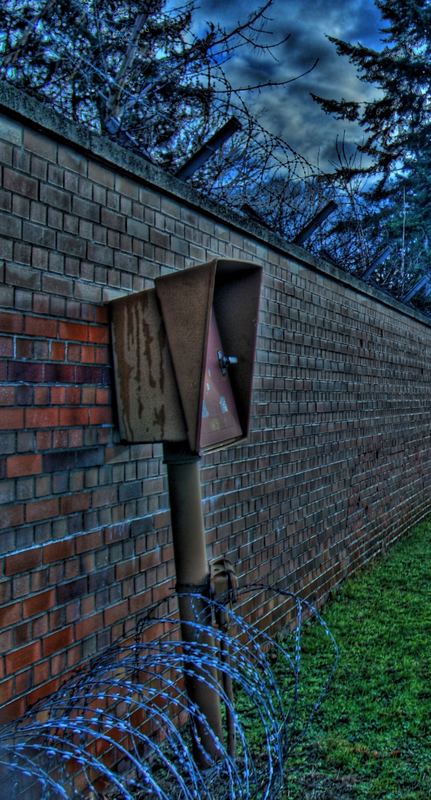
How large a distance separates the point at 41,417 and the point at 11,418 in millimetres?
167

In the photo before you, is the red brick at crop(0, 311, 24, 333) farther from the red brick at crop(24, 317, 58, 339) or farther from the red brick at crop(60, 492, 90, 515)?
the red brick at crop(60, 492, 90, 515)

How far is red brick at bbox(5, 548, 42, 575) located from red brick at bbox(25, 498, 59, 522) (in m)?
0.12

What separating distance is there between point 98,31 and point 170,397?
2407 millimetres

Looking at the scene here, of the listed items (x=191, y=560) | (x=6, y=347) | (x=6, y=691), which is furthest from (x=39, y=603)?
(x=6, y=347)

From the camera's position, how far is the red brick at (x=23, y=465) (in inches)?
92.7

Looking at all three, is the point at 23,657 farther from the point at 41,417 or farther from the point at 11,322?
the point at 11,322

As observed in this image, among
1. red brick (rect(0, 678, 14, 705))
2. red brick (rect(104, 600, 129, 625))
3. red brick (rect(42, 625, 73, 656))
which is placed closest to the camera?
red brick (rect(0, 678, 14, 705))

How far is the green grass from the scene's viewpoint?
9.59 feet

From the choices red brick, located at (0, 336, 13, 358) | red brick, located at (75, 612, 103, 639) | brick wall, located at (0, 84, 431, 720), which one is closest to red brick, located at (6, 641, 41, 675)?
brick wall, located at (0, 84, 431, 720)

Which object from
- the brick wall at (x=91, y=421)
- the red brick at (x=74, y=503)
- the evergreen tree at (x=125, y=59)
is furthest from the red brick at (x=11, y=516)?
the evergreen tree at (x=125, y=59)

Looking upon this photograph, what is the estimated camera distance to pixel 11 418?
236 cm

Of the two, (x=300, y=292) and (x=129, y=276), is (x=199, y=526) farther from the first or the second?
(x=300, y=292)

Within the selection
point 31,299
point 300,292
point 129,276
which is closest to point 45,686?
point 31,299

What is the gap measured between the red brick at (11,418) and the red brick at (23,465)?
11cm
